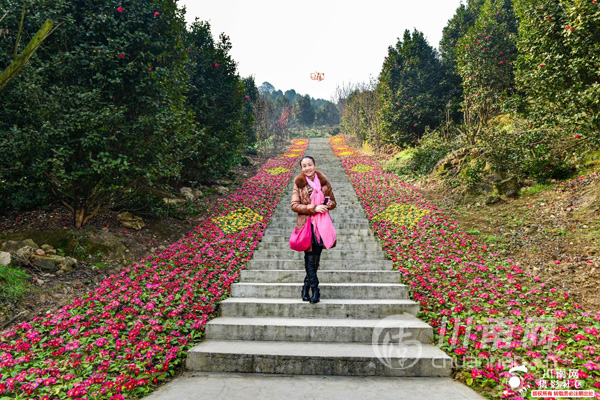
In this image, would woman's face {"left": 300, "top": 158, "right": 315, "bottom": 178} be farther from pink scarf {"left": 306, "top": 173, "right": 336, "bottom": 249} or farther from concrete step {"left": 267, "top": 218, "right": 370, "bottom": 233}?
concrete step {"left": 267, "top": 218, "right": 370, "bottom": 233}

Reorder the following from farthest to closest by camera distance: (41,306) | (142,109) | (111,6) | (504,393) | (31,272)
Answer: (142,109)
(111,6)
(31,272)
(41,306)
(504,393)

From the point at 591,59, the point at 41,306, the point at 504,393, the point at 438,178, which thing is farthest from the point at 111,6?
the point at 438,178

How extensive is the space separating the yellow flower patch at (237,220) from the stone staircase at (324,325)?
1.90 metres

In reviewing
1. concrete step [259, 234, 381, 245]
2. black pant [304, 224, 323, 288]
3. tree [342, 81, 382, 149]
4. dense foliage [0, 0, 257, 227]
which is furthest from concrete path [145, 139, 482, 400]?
tree [342, 81, 382, 149]

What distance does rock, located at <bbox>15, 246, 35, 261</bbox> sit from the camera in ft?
16.7

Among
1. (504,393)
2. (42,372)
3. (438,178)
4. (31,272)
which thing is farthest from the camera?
(438,178)

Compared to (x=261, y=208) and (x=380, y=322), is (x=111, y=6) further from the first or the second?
(x=380, y=322)

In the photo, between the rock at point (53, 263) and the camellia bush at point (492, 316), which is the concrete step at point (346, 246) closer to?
the camellia bush at point (492, 316)

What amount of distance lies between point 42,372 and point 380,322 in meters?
3.89

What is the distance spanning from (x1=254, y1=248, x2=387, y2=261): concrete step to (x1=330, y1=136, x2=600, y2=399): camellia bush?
14.7 inches

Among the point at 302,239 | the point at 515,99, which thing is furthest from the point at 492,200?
the point at 302,239

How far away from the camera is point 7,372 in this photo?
10.6 ft

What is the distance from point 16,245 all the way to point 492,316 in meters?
7.64

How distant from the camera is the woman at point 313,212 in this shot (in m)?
4.26
